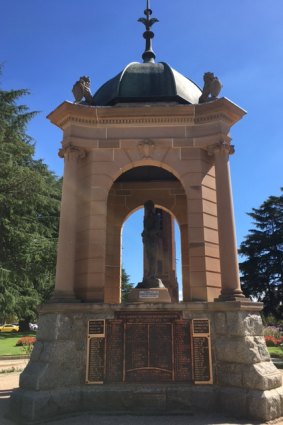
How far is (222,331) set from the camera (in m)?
7.89

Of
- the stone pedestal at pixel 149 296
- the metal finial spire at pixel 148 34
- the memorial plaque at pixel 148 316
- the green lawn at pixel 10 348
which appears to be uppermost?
the metal finial spire at pixel 148 34

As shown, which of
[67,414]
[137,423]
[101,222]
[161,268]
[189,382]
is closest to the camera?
[137,423]

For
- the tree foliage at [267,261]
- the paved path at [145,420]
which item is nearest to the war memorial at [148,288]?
the paved path at [145,420]

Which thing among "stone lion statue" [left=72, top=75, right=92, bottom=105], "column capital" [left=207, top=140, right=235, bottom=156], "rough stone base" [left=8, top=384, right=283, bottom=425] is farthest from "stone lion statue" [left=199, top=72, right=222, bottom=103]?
"rough stone base" [left=8, top=384, right=283, bottom=425]

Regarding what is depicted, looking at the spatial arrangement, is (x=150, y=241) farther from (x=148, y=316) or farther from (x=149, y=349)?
(x=149, y=349)

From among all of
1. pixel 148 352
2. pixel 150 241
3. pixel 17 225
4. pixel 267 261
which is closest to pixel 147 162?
pixel 150 241

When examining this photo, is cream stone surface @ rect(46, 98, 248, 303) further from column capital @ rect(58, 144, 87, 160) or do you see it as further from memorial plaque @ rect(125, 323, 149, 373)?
memorial plaque @ rect(125, 323, 149, 373)

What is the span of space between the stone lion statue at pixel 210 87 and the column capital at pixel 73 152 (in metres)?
3.53

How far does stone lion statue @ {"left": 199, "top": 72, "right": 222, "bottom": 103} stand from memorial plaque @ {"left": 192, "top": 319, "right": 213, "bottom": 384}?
19.0 ft

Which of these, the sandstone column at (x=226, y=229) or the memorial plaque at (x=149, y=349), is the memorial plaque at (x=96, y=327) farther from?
the sandstone column at (x=226, y=229)

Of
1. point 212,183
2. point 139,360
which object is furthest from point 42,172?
point 139,360

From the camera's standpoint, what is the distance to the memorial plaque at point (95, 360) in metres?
7.73

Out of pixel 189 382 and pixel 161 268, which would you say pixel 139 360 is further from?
pixel 161 268

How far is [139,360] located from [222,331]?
5.93ft
